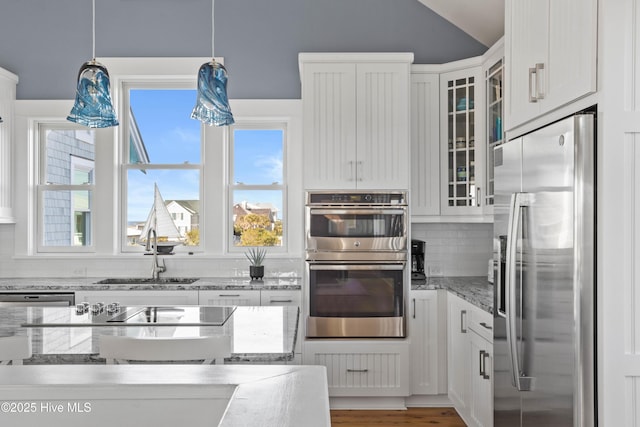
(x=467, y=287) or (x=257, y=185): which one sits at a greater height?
(x=257, y=185)

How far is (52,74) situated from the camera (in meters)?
4.50

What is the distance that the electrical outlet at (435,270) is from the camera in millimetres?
4457

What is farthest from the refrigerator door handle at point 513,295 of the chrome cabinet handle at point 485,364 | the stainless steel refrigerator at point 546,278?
the chrome cabinet handle at point 485,364

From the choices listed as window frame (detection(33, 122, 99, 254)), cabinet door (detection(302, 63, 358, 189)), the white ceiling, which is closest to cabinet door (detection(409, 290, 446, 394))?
cabinet door (detection(302, 63, 358, 189))

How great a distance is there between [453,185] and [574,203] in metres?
2.35

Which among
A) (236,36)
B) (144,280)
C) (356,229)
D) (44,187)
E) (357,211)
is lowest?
(144,280)

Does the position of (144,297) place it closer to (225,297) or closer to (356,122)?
(225,297)

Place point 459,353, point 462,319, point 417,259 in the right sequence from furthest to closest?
point 417,259, point 459,353, point 462,319

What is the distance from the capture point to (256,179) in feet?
15.1

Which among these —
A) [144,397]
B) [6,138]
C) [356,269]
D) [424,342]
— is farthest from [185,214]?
[144,397]

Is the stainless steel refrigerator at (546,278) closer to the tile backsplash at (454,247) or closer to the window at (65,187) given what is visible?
the tile backsplash at (454,247)

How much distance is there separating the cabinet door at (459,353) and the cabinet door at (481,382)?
0.40 ft

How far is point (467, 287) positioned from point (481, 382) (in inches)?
30.3

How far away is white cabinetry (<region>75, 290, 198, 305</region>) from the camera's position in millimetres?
3873
